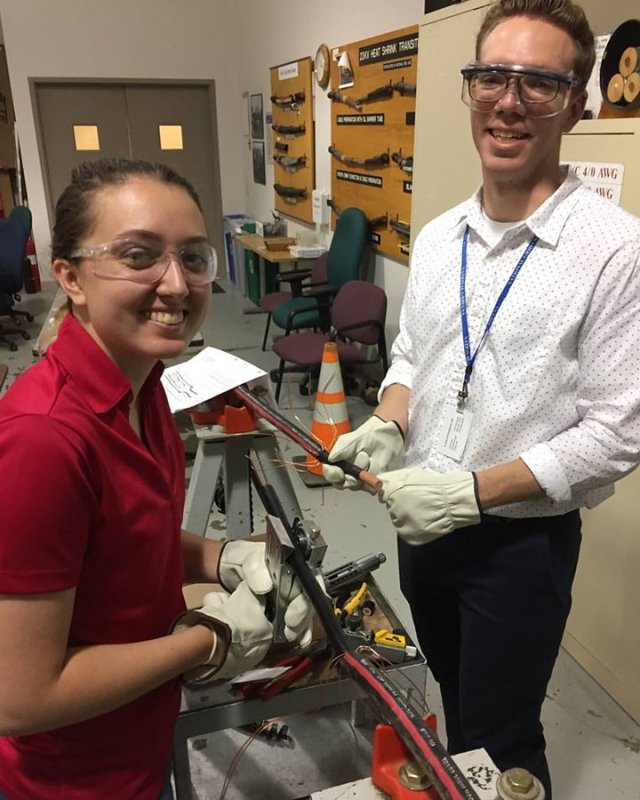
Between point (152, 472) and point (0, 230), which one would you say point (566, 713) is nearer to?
point (152, 472)

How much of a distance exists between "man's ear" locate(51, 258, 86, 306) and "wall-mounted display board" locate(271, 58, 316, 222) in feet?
15.8

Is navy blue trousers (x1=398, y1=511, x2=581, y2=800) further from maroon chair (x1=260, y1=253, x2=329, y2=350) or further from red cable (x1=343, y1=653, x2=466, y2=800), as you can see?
maroon chair (x1=260, y1=253, x2=329, y2=350)

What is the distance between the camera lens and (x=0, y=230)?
5.30 meters

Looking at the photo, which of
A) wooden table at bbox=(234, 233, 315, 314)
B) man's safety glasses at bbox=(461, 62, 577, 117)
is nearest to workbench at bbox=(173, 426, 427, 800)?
man's safety glasses at bbox=(461, 62, 577, 117)

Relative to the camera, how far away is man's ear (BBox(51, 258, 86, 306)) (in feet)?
2.78

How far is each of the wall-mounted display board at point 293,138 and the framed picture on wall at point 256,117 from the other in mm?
551

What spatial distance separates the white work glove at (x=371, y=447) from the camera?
142 centimetres

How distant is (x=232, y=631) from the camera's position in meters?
1.03

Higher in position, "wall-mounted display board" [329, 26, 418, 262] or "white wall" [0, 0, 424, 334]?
"white wall" [0, 0, 424, 334]

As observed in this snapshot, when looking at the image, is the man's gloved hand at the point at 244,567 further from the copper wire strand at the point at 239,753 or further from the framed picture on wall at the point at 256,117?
the framed picture on wall at the point at 256,117

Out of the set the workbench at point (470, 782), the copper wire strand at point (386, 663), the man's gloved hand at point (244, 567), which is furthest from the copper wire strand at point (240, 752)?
the workbench at point (470, 782)

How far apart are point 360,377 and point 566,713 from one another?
106 inches

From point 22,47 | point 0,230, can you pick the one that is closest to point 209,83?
point 22,47

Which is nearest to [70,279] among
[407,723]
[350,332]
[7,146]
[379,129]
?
[407,723]
